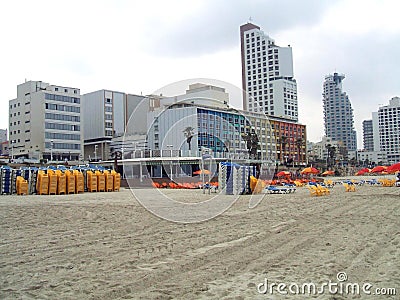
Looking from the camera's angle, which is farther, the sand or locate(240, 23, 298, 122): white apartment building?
locate(240, 23, 298, 122): white apartment building

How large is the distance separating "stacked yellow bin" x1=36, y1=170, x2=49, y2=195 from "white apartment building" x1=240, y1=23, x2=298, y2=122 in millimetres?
15192

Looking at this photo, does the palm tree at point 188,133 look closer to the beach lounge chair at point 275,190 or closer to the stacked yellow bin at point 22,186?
the beach lounge chair at point 275,190

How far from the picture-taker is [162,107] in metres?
17.1

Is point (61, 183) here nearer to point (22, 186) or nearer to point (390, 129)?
point (22, 186)

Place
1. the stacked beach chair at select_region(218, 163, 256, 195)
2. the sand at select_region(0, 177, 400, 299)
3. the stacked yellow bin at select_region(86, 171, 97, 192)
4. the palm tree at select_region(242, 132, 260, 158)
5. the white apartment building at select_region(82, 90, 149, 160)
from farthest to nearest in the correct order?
the white apartment building at select_region(82, 90, 149, 160)
the stacked yellow bin at select_region(86, 171, 97, 192)
the stacked beach chair at select_region(218, 163, 256, 195)
the palm tree at select_region(242, 132, 260, 158)
the sand at select_region(0, 177, 400, 299)

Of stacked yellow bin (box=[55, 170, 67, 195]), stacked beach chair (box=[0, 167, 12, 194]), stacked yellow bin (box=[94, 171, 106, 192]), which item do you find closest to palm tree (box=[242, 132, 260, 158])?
stacked yellow bin (box=[94, 171, 106, 192])

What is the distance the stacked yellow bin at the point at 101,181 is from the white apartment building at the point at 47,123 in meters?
42.8

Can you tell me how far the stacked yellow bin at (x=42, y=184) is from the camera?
2822 cm

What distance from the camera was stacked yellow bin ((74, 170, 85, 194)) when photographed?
30.2 meters

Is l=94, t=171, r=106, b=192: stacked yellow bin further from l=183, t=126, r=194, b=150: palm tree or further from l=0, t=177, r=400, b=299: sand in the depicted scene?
l=0, t=177, r=400, b=299: sand

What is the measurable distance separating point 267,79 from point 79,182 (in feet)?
98.7

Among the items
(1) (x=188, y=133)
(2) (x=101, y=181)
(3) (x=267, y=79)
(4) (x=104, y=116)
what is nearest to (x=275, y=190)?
(1) (x=188, y=133)

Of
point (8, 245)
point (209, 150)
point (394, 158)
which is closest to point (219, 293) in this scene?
point (8, 245)

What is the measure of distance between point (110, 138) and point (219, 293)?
81.9m
